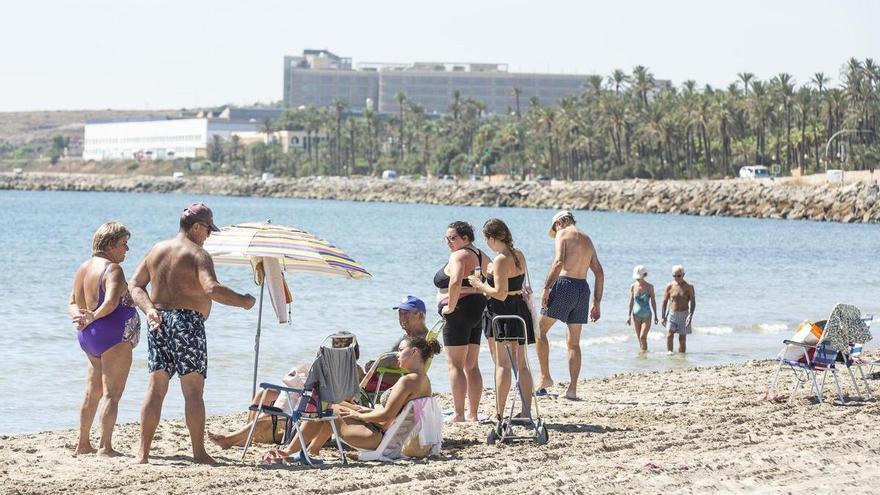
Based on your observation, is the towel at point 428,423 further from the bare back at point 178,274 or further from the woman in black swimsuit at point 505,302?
the bare back at point 178,274

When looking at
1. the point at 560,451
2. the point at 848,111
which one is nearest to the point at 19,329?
the point at 560,451

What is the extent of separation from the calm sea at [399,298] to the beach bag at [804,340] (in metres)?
3.58

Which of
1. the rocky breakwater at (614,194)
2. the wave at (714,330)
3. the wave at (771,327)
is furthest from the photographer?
the rocky breakwater at (614,194)

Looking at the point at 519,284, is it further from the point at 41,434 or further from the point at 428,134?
the point at 428,134

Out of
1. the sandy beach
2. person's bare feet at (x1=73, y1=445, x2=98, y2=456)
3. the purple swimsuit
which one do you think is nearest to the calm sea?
person's bare feet at (x1=73, y1=445, x2=98, y2=456)

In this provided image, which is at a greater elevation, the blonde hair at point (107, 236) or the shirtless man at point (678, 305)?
the blonde hair at point (107, 236)

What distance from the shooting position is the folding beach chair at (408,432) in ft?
29.1

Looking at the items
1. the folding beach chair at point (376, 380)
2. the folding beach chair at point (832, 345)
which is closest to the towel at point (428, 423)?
the folding beach chair at point (376, 380)

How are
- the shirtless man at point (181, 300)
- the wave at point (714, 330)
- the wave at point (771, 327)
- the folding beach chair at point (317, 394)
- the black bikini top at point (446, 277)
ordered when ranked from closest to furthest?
the shirtless man at point (181, 300), the folding beach chair at point (317, 394), the black bikini top at point (446, 277), the wave at point (714, 330), the wave at point (771, 327)

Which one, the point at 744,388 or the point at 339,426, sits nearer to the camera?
the point at 339,426

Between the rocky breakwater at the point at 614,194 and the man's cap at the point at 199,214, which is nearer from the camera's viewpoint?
the man's cap at the point at 199,214

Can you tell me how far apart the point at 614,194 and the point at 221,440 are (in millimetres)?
91961

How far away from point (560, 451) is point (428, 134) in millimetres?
145477

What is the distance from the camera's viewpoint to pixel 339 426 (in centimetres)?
896
